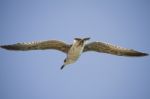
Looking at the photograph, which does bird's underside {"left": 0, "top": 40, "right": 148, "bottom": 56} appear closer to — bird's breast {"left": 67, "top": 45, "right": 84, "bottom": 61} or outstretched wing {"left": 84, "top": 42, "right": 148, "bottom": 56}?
outstretched wing {"left": 84, "top": 42, "right": 148, "bottom": 56}

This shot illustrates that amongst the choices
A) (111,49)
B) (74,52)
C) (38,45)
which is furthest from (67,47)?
(111,49)

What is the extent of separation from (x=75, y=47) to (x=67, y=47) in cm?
52

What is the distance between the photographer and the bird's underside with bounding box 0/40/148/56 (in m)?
21.1

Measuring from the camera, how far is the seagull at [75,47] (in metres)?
21.1

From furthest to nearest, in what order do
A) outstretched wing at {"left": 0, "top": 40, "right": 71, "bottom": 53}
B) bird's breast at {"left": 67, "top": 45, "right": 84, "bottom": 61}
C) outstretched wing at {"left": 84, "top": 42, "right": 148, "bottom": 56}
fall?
outstretched wing at {"left": 84, "top": 42, "right": 148, "bottom": 56}, bird's breast at {"left": 67, "top": 45, "right": 84, "bottom": 61}, outstretched wing at {"left": 0, "top": 40, "right": 71, "bottom": 53}

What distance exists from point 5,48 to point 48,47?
2.08 metres

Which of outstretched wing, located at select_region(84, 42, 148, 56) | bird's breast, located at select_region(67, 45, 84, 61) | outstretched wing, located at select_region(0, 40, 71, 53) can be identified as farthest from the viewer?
outstretched wing, located at select_region(84, 42, 148, 56)

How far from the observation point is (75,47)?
21.5 meters

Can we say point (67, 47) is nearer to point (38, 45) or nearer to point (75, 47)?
point (75, 47)

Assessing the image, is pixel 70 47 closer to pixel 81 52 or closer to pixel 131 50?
pixel 81 52

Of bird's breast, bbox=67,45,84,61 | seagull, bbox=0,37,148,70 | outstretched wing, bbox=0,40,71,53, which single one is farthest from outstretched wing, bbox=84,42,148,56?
outstretched wing, bbox=0,40,71,53

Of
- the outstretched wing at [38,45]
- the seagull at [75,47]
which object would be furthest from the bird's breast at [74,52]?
the outstretched wing at [38,45]

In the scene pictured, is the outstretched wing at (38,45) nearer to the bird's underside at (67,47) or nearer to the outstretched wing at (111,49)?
the bird's underside at (67,47)

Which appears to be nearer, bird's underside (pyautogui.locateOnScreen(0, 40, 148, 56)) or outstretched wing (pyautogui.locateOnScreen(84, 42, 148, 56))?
bird's underside (pyautogui.locateOnScreen(0, 40, 148, 56))
